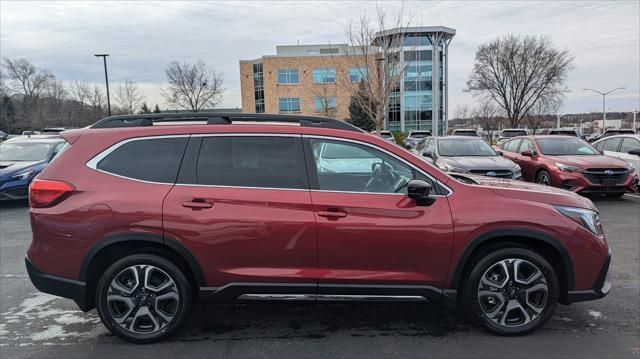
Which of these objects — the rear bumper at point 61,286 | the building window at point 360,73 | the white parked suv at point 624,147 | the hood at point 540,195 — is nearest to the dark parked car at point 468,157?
the white parked suv at point 624,147

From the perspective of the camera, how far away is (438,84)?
61312 millimetres

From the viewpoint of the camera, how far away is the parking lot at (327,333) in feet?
11.4

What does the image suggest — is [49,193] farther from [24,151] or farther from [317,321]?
[24,151]

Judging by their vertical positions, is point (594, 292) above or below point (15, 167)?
below

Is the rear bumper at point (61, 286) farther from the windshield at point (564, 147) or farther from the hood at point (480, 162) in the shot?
the windshield at point (564, 147)

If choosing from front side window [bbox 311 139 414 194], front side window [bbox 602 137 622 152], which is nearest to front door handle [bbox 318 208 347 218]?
front side window [bbox 311 139 414 194]

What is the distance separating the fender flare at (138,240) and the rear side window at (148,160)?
46 cm

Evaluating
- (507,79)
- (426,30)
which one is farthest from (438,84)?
(507,79)

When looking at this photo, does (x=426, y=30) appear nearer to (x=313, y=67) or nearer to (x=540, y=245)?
(x=313, y=67)

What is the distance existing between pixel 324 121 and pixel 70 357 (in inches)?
110

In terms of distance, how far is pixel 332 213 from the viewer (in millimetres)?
3475

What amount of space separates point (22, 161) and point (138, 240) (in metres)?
9.46

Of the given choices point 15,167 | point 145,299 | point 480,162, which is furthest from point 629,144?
point 15,167

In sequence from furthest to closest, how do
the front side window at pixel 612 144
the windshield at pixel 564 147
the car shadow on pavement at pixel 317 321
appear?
the front side window at pixel 612 144
the windshield at pixel 564 147
the car shadow on pavement at pixel 317 321
